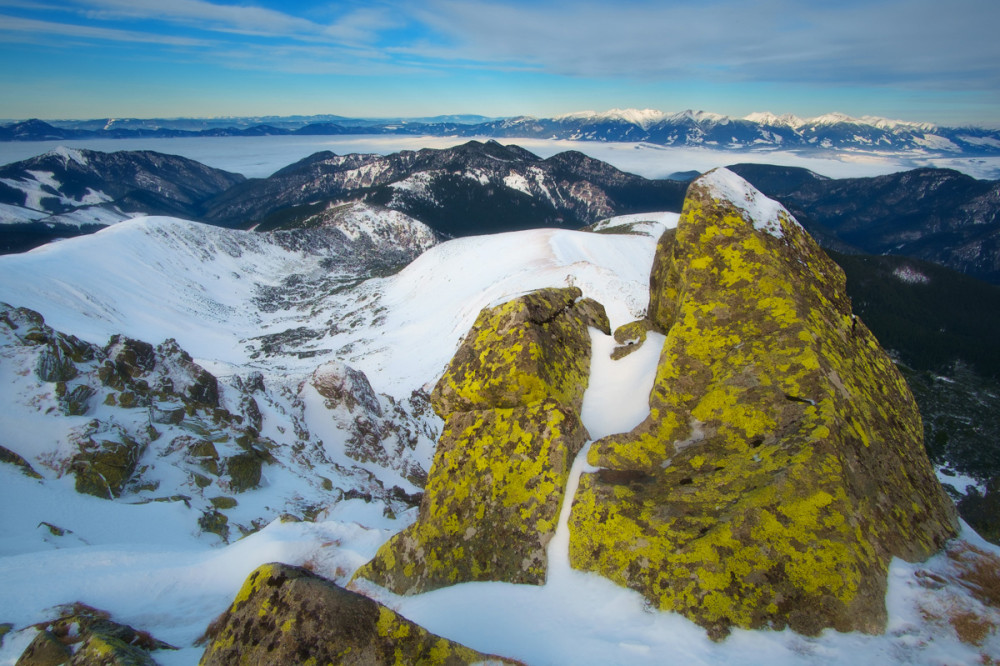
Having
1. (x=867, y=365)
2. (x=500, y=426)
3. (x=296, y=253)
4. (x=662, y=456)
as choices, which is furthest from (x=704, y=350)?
(x=296, y=253)

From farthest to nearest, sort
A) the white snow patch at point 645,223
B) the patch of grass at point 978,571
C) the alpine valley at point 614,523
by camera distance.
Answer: the white snow patch at point 645,223 → the patch of grass at point 978,571 → the alpine valley at point 614,523

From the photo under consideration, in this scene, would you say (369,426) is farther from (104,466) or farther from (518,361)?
(518,361)

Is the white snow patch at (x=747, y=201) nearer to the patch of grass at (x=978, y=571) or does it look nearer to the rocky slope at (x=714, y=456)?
the rocky slope at (x=714, y=456)

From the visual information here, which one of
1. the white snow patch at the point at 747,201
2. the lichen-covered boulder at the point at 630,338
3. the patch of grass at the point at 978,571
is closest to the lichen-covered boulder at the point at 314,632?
the patch of grass at the point at 978,571

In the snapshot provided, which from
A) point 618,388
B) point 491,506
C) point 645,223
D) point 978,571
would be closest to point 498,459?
point 491,506

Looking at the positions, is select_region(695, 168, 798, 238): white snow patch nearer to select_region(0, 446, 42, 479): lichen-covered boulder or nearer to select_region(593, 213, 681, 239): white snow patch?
select_region(0, 446, 42, 479): lichen-covered boulder

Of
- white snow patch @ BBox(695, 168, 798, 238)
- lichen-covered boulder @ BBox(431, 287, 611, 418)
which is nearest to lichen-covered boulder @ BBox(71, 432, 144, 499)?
lichen-covered boulder @ BBox(431, 287, 611, 418)
